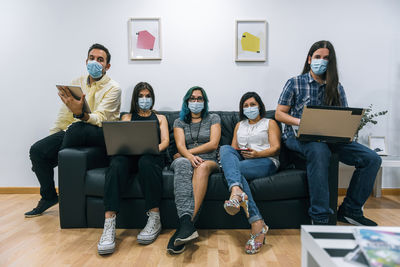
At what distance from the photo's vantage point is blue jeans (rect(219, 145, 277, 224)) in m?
1.52

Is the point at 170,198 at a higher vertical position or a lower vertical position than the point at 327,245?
lower

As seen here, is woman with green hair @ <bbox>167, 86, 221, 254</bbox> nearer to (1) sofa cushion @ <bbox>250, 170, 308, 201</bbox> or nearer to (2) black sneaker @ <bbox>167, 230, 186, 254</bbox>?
(2) black sneaker @ <bbox>167, 230, 186, 254</bbox>

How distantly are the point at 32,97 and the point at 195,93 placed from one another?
68.0 inches

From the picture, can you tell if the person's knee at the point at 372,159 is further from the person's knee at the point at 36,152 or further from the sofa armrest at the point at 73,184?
the person's knee at the point at 36,152

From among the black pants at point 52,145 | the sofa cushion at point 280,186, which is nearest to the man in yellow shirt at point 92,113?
the black pants at point 52,145

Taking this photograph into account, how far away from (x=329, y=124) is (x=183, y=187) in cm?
96

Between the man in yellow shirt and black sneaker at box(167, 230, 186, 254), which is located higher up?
the man in yellow shirt

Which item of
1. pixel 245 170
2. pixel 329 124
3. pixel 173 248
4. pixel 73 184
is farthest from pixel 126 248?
pixel 329 124

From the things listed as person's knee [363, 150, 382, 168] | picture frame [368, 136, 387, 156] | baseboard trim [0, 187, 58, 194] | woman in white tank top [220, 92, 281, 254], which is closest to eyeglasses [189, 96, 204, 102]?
woman in white tank top [220, 92, 281, 254]

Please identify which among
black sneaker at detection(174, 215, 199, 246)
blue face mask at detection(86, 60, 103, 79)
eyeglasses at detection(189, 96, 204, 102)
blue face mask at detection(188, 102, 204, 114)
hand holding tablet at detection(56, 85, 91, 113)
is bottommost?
black sneaker at detection(174, 215, 199, 246)

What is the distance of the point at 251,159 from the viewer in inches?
69.3

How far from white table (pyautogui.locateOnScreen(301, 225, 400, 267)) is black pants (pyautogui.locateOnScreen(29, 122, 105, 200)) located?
1.50 m

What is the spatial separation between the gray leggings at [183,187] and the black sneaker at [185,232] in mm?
41

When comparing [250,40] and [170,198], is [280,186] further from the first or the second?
[250,40]
